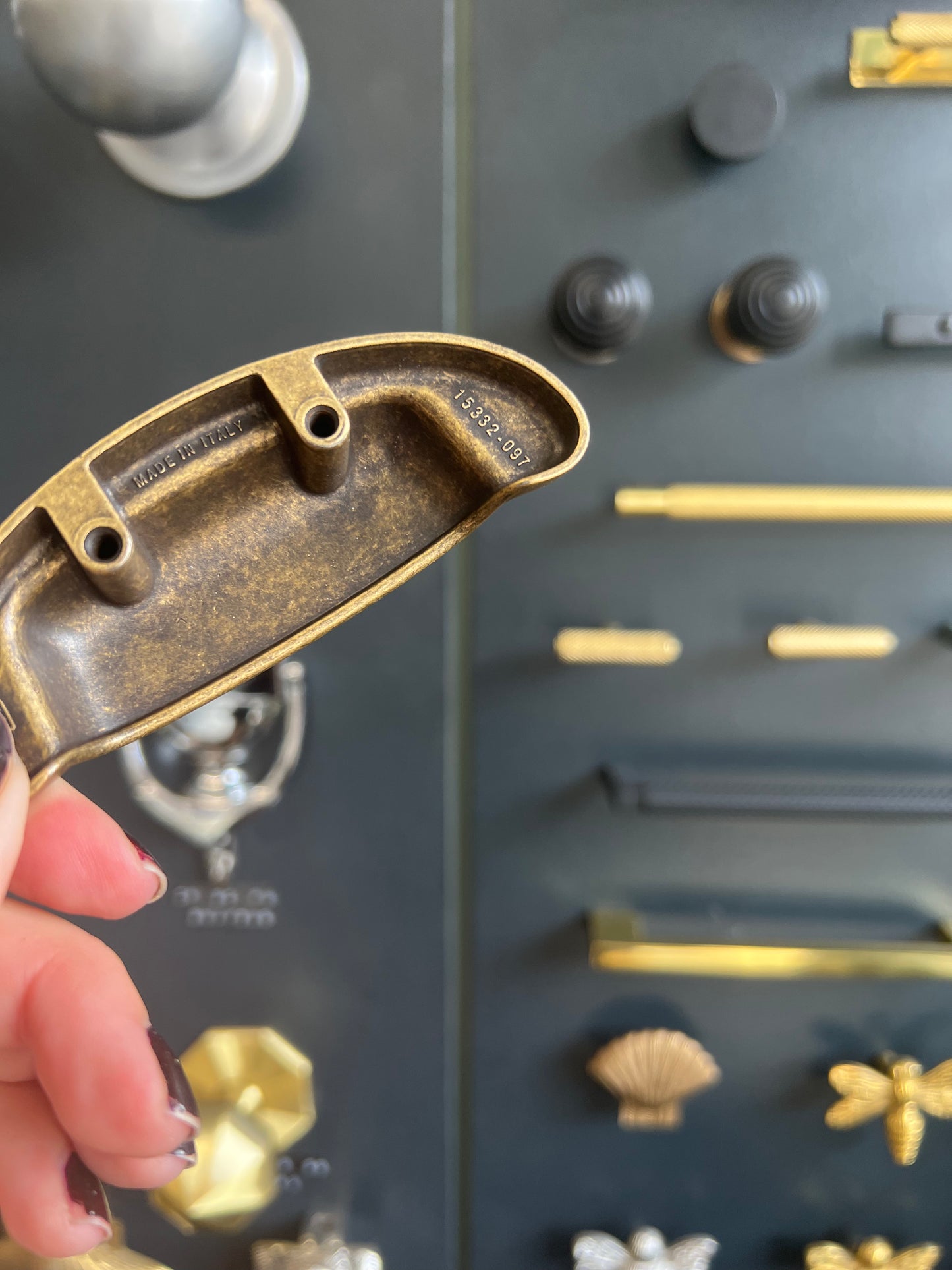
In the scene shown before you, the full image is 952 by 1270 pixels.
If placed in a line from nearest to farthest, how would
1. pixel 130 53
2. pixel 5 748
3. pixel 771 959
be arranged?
pixel 5 748
pixel 130 53
pixel 771 959

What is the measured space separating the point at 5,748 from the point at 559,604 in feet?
0.89

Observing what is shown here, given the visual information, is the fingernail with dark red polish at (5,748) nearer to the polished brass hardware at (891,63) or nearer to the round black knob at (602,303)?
the round black knob at (602,303)

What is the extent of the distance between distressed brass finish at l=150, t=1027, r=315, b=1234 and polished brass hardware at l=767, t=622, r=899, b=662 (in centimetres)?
31

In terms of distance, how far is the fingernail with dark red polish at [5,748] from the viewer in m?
0.15

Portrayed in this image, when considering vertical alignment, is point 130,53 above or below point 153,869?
above

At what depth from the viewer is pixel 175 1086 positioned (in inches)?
6.9

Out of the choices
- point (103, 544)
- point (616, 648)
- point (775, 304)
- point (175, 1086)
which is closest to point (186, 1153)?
point (175, 1086)

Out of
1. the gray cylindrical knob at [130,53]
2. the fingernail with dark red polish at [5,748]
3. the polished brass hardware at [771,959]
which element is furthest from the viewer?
the polished brass hardware at [771,959]

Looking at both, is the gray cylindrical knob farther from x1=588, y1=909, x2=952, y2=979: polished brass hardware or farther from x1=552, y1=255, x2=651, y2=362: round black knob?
x1=588, y1=909, x2=952, y2=979: polished brass hardware

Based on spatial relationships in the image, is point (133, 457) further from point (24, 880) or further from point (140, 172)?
point (140, 172)

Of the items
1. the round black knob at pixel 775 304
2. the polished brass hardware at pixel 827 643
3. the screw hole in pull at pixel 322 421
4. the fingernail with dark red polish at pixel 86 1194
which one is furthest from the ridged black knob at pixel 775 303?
the fingernail with dark red polish at pixel 86 1194

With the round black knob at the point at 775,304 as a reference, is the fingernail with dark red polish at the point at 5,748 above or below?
below

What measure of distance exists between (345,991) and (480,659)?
0.18m

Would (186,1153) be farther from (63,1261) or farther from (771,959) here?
(771,959)
